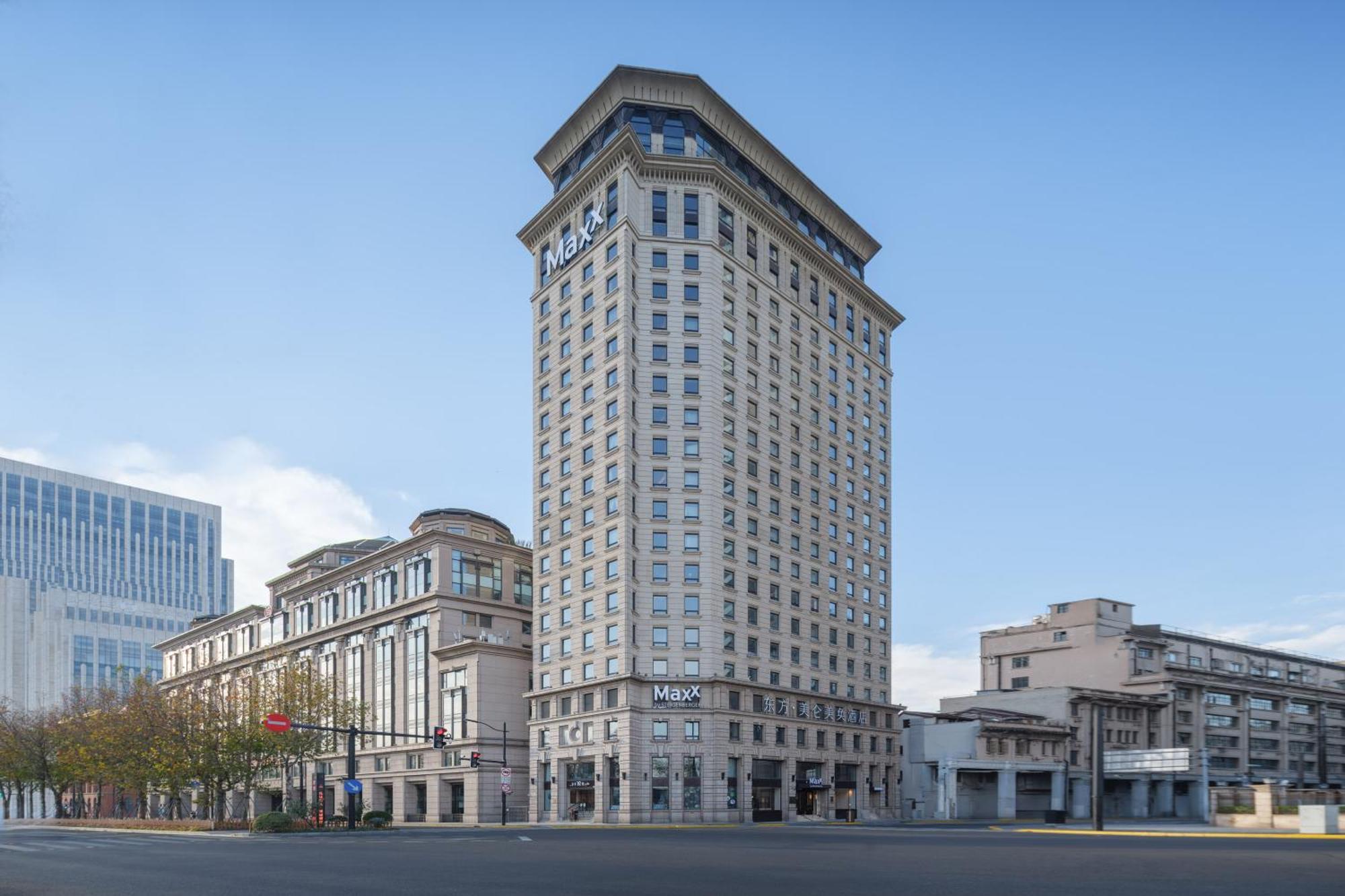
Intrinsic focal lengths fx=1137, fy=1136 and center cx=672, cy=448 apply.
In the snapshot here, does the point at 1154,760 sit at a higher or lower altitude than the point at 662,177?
lower

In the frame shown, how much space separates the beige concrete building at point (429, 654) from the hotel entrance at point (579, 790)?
881 cm

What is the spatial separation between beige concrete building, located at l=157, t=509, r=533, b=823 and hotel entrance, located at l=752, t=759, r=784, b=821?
2093 cm

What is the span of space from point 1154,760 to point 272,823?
52.3m

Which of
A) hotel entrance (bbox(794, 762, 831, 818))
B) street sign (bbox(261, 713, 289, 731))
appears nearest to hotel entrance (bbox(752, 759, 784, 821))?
hotel entrance (bbox(794, 762, 831, 818))

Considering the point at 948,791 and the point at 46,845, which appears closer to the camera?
the point at 46,845

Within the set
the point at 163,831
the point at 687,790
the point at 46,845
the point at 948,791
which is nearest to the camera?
the point at 46,845

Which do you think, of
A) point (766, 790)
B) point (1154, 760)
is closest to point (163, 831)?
point (766, 790)

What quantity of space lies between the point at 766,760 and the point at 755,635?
9782 millimetres

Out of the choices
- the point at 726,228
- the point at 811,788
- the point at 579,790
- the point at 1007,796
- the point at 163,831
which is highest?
the point at 726,228

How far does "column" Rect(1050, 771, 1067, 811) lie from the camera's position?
10894cm

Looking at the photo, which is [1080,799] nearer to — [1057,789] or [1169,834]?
[1057,789]

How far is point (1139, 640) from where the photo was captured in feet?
409

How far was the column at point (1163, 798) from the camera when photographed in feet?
387

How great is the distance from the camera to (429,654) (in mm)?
102438
